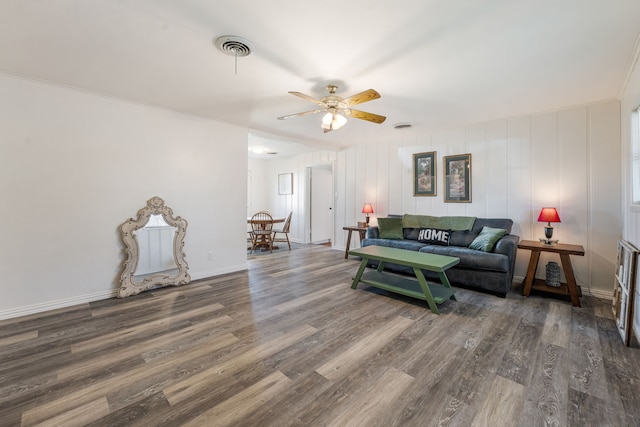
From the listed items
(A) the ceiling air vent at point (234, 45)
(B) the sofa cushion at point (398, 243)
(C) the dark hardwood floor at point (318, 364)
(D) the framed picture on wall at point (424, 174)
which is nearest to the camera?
(C) the dark hardwood floor at point (318, 364)

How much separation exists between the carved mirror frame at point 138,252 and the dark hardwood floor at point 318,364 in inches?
11.4

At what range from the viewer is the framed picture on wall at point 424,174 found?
469 cm

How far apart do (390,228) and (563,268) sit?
228 cm

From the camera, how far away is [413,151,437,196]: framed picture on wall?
15.4 ft

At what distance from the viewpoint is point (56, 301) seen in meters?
2.88

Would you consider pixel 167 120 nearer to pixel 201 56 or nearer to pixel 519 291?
pixel 201 56

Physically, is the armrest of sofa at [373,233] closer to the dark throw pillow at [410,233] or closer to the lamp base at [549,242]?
the dark throw pillow at [410,233]

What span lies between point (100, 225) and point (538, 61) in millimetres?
4733

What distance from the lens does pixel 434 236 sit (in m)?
4.27

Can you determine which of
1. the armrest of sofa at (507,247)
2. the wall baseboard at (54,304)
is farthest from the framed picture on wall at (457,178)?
the wall baseboard at (54,304)

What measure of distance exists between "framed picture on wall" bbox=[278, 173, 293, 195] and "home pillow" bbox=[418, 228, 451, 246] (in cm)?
403

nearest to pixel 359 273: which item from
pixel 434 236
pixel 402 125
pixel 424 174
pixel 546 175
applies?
pixel 434 236

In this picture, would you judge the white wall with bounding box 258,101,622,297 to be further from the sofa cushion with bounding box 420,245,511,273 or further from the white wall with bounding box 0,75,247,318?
the white wall with bounding box 0,75,247,318

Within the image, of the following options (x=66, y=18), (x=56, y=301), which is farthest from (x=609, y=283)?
(x=56, y=301)
